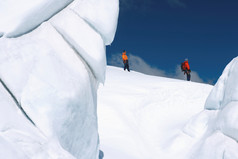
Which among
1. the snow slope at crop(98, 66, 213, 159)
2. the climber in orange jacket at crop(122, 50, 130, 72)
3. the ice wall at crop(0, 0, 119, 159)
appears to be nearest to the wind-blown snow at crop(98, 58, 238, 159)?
the snow slope at crop(98, 66, 213, 159)

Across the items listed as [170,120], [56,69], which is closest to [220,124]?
[170,120]

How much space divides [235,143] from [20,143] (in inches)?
177

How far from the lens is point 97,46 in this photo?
3.48m

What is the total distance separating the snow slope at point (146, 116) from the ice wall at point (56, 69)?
194 centimetres

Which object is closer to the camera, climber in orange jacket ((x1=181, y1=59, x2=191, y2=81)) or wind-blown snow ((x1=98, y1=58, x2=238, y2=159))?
wind-blown snow ((x1=98, y1=58, x2=238, y2=159))

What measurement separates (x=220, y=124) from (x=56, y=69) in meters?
4.24

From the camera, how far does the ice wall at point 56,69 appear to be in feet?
8.40

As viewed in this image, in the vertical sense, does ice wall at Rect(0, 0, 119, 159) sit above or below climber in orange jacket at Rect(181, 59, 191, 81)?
above

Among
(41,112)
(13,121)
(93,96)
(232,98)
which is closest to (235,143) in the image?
(232,98)

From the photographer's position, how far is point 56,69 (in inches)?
116

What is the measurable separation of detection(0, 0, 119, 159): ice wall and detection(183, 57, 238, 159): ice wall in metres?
2.89

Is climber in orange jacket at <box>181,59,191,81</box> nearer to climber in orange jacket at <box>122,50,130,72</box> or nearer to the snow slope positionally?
the snow slope

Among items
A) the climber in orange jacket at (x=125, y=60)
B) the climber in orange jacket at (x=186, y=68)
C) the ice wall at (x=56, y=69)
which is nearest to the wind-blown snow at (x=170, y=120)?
the ice wall at (x=56, y=69)

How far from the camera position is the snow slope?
614cm
